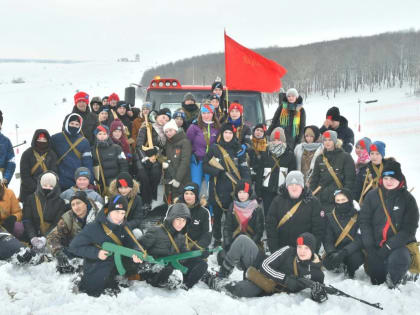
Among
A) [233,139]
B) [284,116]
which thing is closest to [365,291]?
[233,139]

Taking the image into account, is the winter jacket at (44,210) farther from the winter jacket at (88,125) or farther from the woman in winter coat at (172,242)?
the winter jacket at (88,125)

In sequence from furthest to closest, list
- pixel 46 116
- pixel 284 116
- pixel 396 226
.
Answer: pixel 46 116
pixel 284 116
pixel 396 226

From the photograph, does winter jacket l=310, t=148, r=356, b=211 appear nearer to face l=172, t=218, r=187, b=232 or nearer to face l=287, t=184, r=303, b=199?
face l=287, t=184, r=303, b=199

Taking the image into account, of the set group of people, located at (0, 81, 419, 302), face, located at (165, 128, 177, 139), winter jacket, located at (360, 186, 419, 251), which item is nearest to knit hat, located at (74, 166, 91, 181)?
group of people, located at (0, 81, 419, 302)

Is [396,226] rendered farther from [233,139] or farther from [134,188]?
[134,188]

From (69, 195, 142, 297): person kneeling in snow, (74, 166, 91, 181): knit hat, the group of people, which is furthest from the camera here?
(74, 166, 91, 181): knit hat

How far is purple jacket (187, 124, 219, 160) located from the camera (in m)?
6.15

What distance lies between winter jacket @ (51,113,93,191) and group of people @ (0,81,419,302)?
15 millimetres

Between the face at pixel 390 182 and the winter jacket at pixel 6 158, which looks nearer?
the face at pixel 390 182

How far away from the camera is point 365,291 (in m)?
4.18

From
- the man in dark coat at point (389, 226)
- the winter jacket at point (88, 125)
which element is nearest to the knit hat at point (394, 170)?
the man in dark coat at point (389, 226)

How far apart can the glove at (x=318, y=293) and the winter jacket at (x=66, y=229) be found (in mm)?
2527

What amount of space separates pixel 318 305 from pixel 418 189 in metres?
7.82

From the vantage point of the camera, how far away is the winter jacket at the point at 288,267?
412 centimetres
